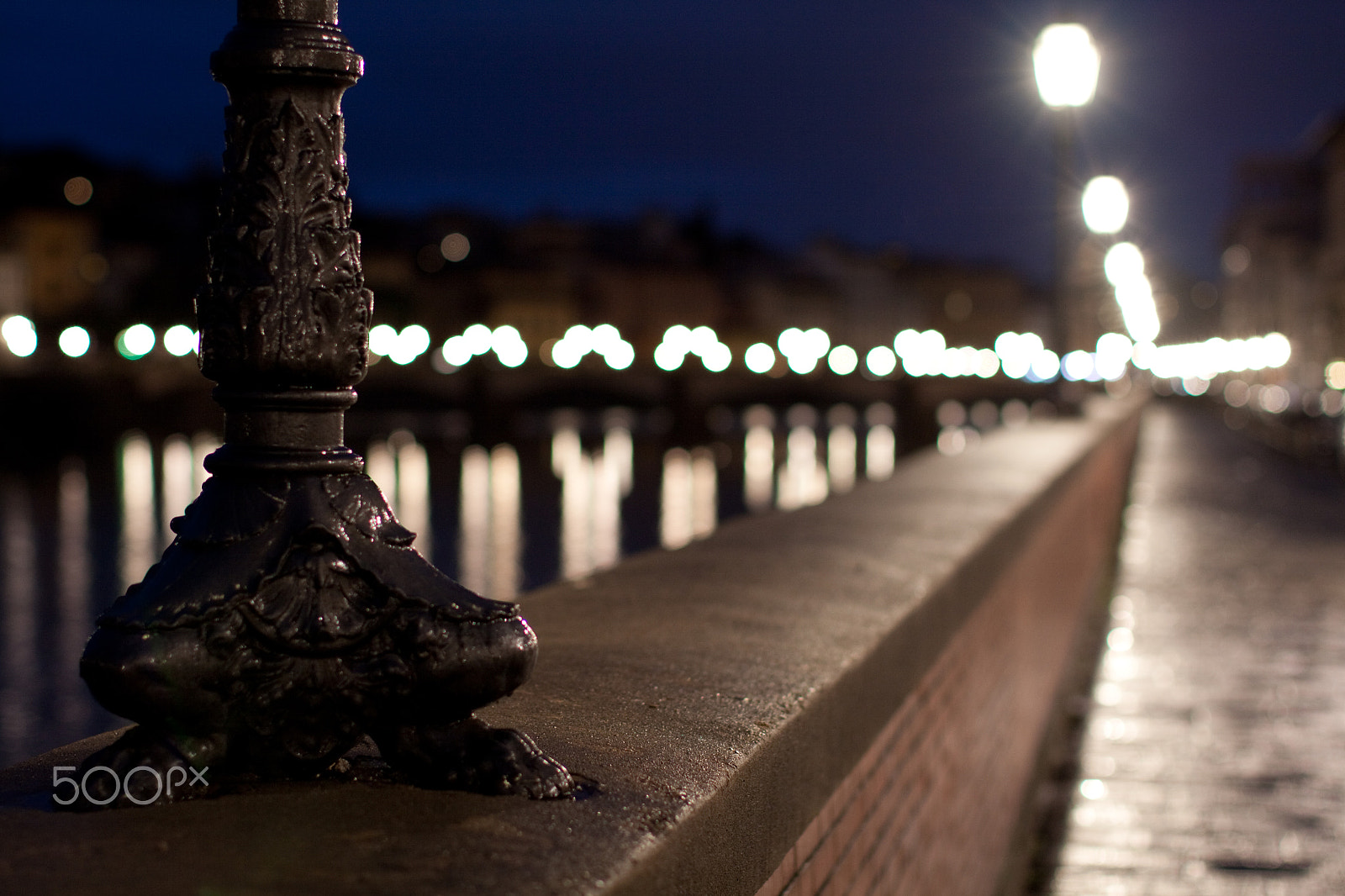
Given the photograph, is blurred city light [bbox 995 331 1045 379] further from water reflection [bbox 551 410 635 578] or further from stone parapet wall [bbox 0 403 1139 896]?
stone parapet wall [bbox 0 403 1139 896]

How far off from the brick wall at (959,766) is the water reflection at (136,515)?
47.2ft

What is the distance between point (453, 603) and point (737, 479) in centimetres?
5068

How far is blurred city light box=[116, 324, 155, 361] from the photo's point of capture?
214 feet

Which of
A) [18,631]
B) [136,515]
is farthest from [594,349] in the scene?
[18,631]

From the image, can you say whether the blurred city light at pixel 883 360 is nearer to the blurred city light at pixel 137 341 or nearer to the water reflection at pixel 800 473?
the water reflection at pixel 800 473

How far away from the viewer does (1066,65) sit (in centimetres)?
1722

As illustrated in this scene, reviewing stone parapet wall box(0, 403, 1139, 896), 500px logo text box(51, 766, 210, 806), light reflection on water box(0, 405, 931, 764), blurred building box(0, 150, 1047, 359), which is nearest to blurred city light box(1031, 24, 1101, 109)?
light reflection on water box(0, 405, 931, 764)

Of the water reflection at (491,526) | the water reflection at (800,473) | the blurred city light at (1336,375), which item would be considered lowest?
the water reflection at (491,526)

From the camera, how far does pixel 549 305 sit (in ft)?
339

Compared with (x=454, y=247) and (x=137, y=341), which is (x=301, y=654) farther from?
(x=454, y=247)

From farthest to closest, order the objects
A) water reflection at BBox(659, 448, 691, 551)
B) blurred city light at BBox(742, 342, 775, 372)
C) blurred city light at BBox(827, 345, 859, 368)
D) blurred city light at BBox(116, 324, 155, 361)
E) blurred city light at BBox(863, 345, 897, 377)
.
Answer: blurred city light at BBox(863, 345, 897, 377), blurred city light at BBox(827, 345, 859, 368), blurred city light at BBox(742, 342, 775, 372), blurred city light at BBox(116, 324, 155, 361), water reflection at BBox(659, 448, 691, 551)

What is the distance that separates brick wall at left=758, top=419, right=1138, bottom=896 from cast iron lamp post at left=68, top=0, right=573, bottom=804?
68 cm

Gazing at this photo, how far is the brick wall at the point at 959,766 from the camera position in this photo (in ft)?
10.7

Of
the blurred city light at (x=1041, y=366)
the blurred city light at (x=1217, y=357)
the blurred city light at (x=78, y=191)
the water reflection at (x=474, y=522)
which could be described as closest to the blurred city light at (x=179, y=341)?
the water reflection at (x=474, y=522)
